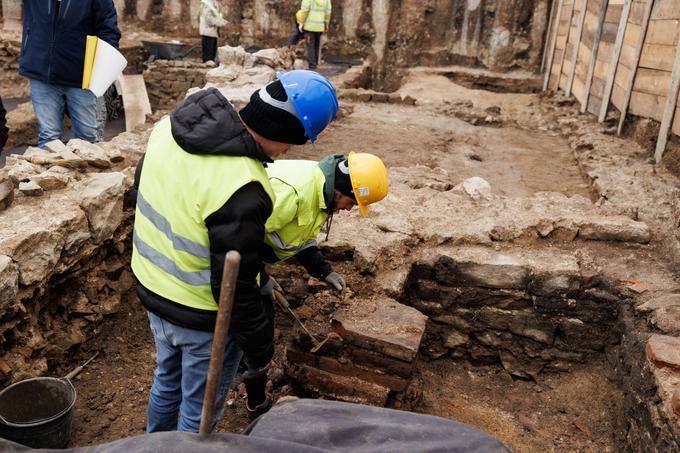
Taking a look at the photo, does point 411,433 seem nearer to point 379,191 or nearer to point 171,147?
point 171,147

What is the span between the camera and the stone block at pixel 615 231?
178 inches

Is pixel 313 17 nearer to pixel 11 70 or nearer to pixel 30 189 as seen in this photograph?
pixel 11 70

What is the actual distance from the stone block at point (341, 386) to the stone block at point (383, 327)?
0.80 feet

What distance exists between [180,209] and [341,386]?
1807 millimetres

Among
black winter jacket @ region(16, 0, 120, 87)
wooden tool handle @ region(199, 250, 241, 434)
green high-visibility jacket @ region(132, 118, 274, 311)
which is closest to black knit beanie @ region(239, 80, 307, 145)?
green high-visibility jacket @ region(132, 118, 274, 311)

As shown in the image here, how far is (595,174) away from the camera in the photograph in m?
6.15

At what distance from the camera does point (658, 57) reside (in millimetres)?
6301

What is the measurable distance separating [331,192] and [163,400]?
1.30 m

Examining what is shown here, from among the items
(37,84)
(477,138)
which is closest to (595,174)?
(477,138)

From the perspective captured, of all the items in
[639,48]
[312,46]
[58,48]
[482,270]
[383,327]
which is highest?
[639,48]

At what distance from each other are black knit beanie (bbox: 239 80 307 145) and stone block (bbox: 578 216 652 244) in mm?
3195

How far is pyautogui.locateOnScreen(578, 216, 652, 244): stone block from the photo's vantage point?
4523mm

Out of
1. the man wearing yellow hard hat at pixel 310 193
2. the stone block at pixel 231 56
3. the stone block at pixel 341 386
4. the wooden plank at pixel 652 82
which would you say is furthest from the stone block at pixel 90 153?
the wooden plank at pixel 652 82

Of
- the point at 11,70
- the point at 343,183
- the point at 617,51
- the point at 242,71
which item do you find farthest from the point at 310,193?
the point at 11,70
